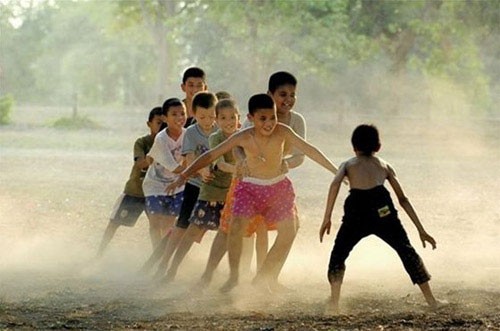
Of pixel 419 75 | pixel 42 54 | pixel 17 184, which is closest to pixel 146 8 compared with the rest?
pixel 419 75

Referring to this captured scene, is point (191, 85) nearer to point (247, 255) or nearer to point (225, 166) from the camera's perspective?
point (225, 166)

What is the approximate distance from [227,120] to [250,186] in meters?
0.61

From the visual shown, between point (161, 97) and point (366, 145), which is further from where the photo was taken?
point (161, 97)

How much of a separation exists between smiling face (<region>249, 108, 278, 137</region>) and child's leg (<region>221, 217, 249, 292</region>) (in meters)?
0.65

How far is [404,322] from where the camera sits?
6246mm

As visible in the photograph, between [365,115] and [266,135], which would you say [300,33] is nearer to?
[365,115]

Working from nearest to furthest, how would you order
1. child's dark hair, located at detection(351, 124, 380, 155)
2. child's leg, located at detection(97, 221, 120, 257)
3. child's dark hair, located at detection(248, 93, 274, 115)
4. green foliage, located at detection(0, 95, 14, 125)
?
child's dark hair, located at detection(351, 124, 380, 155) < child's dark hair, located at detection(248, 93, 274, 115) < child's leg, located at detection(97, 221, 120, 257) < green foliage, located at detection(0, 95, 14, 125)

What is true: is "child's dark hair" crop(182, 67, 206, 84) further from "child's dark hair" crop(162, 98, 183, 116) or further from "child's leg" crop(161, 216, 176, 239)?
"child's leg" crop(161, 216, 176, 239)

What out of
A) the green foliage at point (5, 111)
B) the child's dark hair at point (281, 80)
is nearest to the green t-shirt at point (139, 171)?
the child's dark hair at point (281, 80)

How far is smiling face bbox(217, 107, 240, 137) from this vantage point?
8.00 m

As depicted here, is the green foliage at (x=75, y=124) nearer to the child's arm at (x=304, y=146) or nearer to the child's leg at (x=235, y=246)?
the child's leg at (x=235, y=246)

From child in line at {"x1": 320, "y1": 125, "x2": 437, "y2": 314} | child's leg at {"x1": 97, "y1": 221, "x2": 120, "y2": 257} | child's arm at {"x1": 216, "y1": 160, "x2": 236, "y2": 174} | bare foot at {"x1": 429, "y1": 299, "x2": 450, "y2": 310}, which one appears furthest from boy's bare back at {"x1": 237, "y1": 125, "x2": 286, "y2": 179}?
child's leg at {"x1": 97, "y1": 221, "x2": 120, "y2": 257}

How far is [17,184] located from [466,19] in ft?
81.9

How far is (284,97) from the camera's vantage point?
7.95m
